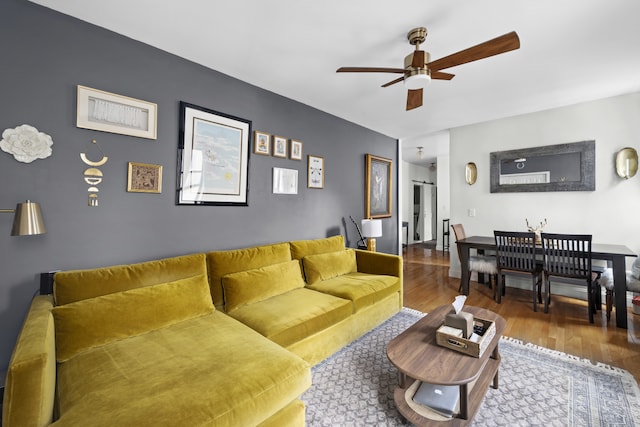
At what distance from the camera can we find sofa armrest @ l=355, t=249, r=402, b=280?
299cm

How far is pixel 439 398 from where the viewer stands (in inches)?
59.7

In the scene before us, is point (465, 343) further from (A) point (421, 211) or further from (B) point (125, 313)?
(A) point (421, 211)

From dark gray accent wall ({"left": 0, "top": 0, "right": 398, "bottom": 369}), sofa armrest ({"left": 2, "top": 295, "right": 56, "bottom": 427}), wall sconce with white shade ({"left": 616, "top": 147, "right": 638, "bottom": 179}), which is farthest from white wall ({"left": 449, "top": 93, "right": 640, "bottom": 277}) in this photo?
sofa armrest ({"left": 2, "top": 295, "right": 56, "bottom": 427})

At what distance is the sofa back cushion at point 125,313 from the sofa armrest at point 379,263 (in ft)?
5.99

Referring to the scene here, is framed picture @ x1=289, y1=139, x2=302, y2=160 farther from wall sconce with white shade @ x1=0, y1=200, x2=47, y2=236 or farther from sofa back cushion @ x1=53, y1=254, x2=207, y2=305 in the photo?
wall sconce with white shade @ x1=0, y1=200, x2=47, y2=236

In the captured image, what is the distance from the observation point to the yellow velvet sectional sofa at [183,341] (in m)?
1.01

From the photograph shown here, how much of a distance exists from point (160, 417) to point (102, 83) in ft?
7.15

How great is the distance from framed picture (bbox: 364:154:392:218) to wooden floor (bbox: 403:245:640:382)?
1.23m

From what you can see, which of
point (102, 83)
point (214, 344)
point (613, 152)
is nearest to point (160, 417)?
point (214, 344)

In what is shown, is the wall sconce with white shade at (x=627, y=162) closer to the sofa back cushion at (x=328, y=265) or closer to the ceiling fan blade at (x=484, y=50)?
the ceiling fan blade at (x=484, y=50)

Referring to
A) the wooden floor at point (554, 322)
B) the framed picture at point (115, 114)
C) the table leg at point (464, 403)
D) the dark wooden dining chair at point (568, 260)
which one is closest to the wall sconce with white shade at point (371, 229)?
the wooden floor at point (554, 322)

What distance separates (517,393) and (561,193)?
10.2 feet

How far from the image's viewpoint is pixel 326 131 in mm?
3684

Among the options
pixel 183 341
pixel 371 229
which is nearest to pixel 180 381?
pixel 183 341
